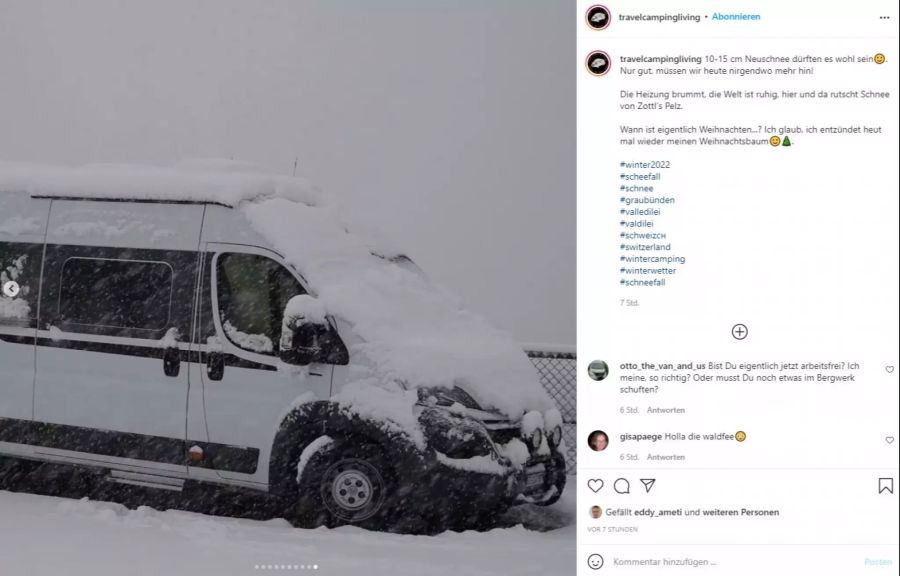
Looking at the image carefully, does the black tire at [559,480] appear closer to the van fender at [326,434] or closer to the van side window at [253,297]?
the van fender at [326,434]

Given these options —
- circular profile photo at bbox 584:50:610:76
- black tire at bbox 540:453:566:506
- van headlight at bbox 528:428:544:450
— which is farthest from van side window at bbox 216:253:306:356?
circular profile photo at bbox 584:50:610:76

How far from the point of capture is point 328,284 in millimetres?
2945

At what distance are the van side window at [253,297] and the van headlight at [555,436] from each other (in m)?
1.03

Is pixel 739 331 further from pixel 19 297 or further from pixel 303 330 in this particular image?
pixel 19 297

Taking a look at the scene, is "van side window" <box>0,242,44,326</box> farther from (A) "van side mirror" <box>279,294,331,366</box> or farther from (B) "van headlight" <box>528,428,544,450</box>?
(B) "van headlight" <box>528,428,544,450</box>

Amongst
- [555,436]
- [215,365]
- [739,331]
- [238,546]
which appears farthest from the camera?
[555,436]

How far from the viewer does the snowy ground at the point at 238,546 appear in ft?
8.92

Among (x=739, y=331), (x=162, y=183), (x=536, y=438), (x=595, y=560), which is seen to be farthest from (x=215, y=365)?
(x=739, y=331)

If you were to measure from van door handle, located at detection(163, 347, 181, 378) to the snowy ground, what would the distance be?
1.60 ft

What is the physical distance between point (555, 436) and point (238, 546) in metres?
1.17

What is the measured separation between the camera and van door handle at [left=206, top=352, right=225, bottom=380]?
113 inches

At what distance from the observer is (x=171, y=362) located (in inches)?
114

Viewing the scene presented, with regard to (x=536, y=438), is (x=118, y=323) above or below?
above

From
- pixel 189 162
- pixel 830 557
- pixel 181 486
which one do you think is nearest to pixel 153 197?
pixel 189 162
